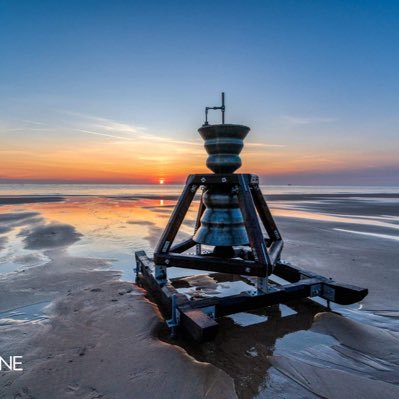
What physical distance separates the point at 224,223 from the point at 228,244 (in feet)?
1.07

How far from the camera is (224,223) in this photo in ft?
14.4

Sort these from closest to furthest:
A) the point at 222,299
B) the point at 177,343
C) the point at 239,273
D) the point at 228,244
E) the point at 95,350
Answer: the point at 95,350 < the point at 177,343 < the point at 222,299 < the point at 239,273 < the point at 228,244

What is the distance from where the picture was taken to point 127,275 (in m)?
6.01

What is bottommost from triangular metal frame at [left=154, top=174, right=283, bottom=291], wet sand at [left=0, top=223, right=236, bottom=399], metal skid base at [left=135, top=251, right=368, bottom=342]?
wet sand at [left=0, top=223, right=236, bottom=399]

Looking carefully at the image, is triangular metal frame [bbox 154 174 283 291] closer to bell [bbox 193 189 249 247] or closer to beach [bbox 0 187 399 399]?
bell [bbox 193 189 249 247]

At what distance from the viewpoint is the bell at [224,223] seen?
4352mm

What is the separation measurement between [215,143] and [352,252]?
5.88 metres

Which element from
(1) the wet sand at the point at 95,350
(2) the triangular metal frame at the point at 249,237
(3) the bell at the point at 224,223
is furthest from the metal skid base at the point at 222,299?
(3) the bell at the point at 224,223

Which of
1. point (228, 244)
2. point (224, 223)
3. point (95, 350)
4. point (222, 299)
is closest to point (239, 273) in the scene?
point (222, 299)

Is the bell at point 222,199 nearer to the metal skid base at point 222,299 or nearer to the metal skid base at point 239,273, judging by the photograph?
the metal skid base at point 239,273

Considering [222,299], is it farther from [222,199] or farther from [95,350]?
[95,350]

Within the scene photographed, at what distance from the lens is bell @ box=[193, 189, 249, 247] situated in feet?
14.3

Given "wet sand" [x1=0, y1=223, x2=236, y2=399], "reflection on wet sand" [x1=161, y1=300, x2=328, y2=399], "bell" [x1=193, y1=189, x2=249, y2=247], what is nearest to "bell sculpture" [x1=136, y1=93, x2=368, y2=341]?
"bell" [x1=193, y1=189, x2=249, y2=247]

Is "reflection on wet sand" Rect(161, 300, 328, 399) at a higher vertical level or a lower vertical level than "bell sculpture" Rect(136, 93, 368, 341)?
lower
